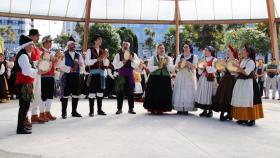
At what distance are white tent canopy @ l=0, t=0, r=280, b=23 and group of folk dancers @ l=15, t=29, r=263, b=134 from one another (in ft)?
24.4

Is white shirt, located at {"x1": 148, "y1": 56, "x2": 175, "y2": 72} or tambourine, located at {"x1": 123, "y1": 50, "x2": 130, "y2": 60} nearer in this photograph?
tambourine, located at {"x1": 123, "y1": 50, "x2": 130, "y2": 60}

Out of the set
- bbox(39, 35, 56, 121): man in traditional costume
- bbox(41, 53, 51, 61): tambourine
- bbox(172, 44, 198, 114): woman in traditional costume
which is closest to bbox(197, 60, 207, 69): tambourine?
bbox(172, 44, 198, 114): woman in traditional costume

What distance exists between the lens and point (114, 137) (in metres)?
6.06

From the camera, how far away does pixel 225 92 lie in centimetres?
812

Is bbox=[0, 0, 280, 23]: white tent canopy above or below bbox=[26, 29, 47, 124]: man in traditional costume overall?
above

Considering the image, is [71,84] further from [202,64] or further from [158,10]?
[158,10]

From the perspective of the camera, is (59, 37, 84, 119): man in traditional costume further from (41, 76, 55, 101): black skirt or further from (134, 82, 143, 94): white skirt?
(134, 82, 143, 94): white skirt

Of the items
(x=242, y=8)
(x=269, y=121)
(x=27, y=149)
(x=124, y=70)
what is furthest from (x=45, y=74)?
(x=242, y=8)

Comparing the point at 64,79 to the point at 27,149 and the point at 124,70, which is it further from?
the point at 27,149

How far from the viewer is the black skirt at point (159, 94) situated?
28.9ft

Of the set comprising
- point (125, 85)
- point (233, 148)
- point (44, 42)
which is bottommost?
point (233, 148)

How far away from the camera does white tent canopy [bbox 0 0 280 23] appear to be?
15.7 meters

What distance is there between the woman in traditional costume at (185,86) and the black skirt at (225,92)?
72 cm

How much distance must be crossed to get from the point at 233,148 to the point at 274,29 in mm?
10979
